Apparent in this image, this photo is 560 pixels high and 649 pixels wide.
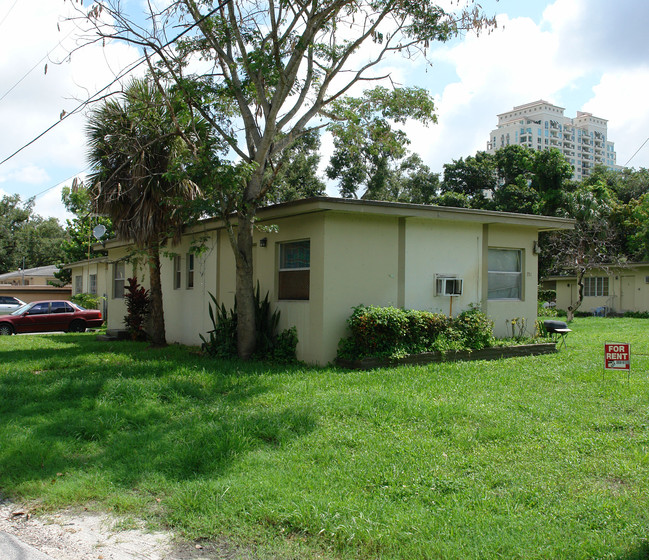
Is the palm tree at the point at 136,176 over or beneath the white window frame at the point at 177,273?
over

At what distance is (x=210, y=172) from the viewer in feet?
34.9

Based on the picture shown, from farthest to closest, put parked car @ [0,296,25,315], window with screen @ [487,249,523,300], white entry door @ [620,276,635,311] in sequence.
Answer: white entry door @ [620,276,635,311]
parked car @ [0,296,25,315]
window with screen @ [487,249,523,300]

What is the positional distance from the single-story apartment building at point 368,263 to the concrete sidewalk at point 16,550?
6.82m

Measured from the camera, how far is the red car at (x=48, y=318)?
72.0 ft

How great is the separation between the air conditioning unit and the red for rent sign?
397 centimetres

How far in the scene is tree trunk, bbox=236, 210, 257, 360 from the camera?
38.8 feet

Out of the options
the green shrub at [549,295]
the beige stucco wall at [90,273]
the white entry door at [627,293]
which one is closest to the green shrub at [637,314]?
the white entry door at [627,293]

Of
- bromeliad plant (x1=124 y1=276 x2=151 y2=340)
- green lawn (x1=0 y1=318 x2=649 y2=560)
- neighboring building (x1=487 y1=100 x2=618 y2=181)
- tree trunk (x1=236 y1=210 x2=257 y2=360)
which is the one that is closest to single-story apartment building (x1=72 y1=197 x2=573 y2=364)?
tree trunk (x1=236 y1=210 x2=257 y2=360)

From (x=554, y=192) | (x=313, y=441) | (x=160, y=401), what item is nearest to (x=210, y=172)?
(x=160, y=401)

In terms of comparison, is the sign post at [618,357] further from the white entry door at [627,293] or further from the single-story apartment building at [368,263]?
the white entry door at [627,293]

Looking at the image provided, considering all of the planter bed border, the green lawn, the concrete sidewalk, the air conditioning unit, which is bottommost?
the concrete sidewalk

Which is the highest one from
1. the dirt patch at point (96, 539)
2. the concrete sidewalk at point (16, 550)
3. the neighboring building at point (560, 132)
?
the neighboring building at point (560, 132)

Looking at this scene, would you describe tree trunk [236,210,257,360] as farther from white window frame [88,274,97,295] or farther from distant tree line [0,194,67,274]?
distant tree line [0,194,67,274]

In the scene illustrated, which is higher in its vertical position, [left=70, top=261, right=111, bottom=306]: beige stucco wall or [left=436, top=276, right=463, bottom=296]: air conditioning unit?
[left=70, top=261, right=111, bottom=306]: beige stucco wall
